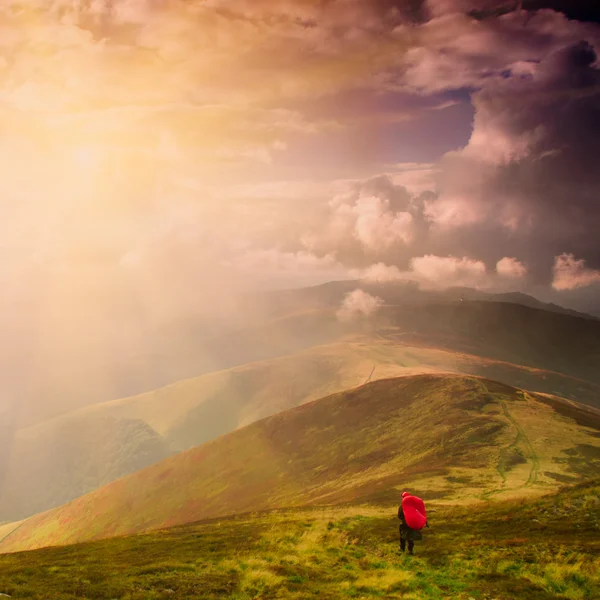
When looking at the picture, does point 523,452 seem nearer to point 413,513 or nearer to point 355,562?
point 413,513

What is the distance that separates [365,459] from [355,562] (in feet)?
266

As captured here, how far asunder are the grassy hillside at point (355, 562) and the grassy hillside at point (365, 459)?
20.7 metres

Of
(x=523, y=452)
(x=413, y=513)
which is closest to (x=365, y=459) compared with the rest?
(x=523, y=452)

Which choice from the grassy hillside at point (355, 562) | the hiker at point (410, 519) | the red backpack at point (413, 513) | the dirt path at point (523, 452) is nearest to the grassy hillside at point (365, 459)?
the dirt path at point (523, 452)

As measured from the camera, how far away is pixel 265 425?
160 meters

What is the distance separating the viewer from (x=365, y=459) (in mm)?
101562

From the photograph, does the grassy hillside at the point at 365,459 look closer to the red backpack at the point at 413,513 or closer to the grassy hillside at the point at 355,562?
the grassy hillside at the point at 355,562

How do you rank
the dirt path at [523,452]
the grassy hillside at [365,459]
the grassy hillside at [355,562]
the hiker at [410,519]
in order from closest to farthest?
the grassy hillside at [355,562]
the hiker at [410,519]
the dirt path at [523,452]
the grassy hillside at [365,459]

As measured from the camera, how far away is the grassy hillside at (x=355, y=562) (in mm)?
19172

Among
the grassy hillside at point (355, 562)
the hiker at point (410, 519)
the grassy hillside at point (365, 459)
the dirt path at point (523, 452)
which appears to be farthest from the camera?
the grassy hillside at point (365, 459)

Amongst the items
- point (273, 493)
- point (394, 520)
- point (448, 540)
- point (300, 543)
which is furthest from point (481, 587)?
point (273, 493)

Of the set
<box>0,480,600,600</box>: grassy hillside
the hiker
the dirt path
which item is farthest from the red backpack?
the dirt path

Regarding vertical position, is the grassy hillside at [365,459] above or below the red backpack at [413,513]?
below

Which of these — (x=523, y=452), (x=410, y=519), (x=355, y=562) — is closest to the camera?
(x=355, y=562)
